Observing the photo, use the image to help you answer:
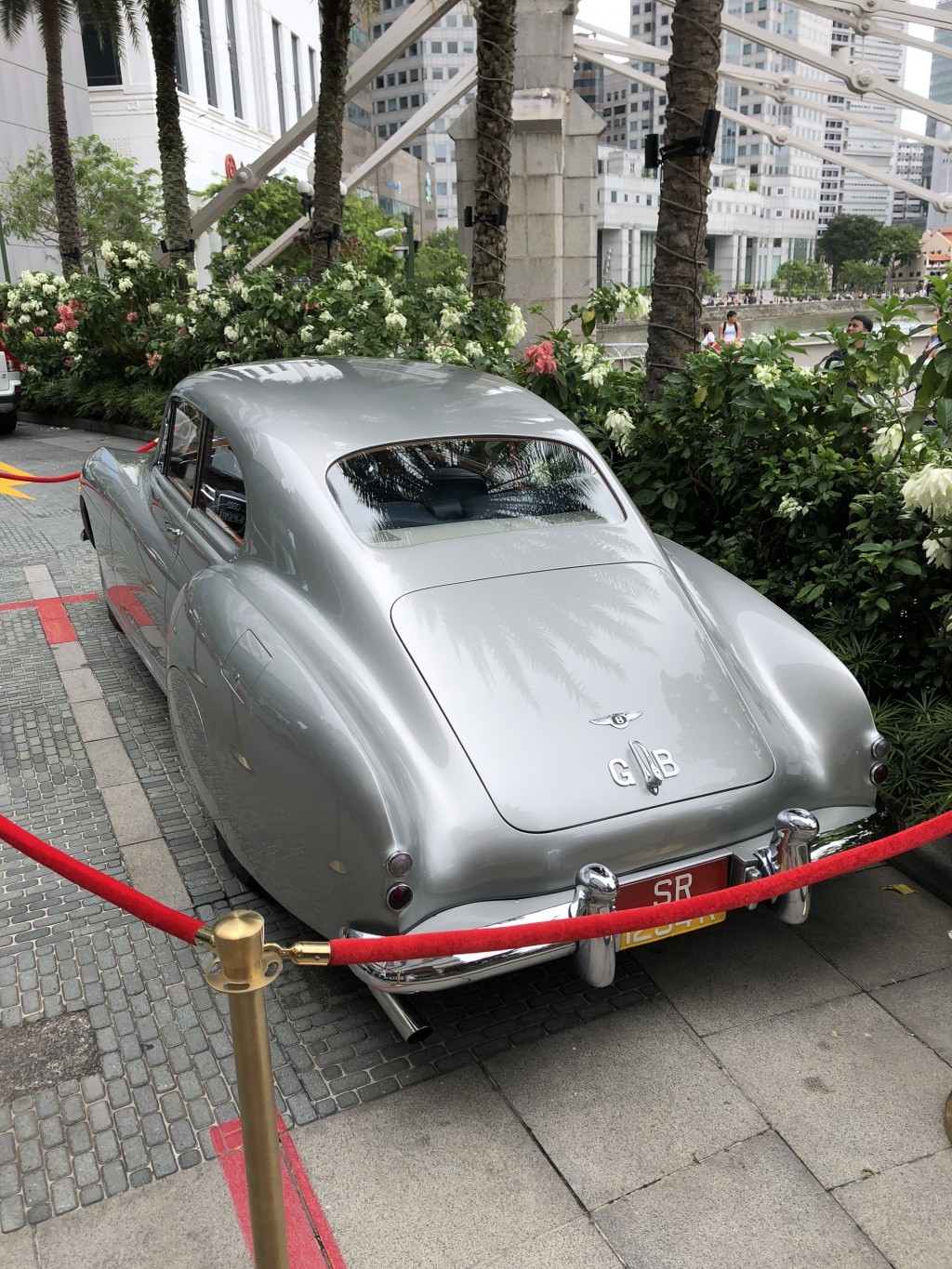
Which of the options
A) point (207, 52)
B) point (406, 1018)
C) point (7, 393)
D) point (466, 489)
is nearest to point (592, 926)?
point (406, 1018)

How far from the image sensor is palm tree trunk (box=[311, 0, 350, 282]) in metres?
12.8

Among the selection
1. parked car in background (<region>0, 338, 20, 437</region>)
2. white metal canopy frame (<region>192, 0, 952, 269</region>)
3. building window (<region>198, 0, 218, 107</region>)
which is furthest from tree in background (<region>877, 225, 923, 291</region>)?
parked car in background (<region>0, 338, 20, 437</region>)

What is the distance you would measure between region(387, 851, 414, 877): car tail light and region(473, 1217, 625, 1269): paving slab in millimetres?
869

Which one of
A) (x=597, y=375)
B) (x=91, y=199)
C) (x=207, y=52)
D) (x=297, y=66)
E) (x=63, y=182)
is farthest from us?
(x=297, y=66)

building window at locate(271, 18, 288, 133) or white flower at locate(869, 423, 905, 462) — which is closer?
white flower at locate(869, 423, 905, 462)

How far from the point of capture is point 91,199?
1331 inches

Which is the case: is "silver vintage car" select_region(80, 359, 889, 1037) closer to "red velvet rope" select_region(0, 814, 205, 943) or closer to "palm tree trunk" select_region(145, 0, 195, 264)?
"red velvet rope" select_region(0, 814, 205, 943)

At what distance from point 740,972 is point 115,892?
1.98 metres

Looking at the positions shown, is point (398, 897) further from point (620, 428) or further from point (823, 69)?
point (823, 69)

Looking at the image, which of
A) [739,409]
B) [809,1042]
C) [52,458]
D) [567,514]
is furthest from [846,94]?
[809,1042]

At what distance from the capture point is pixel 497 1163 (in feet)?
8.25

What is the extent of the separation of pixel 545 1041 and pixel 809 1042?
0.75 m

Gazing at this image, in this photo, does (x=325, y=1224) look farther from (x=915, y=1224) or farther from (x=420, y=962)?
(x=915, y=1224)

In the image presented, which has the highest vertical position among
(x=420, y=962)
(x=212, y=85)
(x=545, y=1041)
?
(x=212, y=85)
